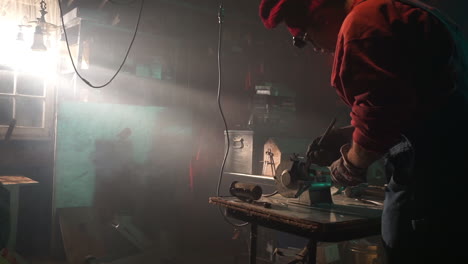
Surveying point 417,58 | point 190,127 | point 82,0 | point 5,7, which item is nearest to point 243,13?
point 190,127

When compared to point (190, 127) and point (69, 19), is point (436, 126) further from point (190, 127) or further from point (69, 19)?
point (69, 19)

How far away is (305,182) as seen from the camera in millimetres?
2287

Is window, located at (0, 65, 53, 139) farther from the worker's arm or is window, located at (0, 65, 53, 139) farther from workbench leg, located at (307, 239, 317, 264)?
the worker's arm

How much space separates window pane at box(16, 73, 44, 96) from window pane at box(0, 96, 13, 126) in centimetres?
19

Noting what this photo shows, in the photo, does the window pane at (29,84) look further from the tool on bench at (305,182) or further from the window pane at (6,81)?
the tool on bench at (305,182)

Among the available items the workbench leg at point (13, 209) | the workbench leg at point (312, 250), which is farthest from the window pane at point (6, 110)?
the workbench leg at point (312, 250)

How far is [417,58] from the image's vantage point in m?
1.30

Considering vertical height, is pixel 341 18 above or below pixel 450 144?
above

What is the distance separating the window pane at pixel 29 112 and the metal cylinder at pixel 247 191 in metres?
4.28

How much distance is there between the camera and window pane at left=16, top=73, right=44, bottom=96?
5.41 m

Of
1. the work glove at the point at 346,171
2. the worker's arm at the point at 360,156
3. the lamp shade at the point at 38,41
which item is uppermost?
the lamp shade at the point at 38,41

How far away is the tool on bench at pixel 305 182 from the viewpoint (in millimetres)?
2291

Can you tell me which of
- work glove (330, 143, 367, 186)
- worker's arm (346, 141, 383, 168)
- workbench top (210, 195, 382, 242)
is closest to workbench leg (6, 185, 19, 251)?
workbench top (210, 195, 382, 242)

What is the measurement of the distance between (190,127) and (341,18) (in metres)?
4.85
